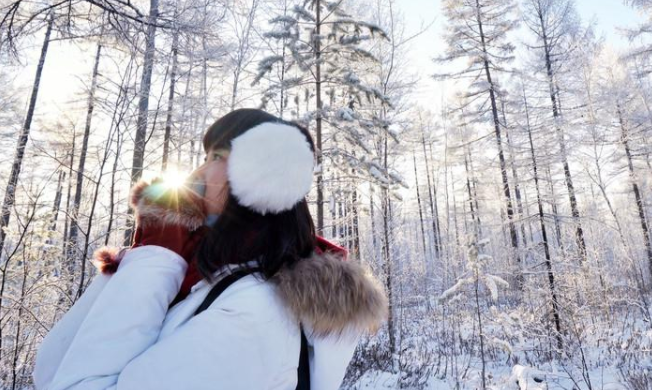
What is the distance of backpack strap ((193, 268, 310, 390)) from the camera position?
81 cm

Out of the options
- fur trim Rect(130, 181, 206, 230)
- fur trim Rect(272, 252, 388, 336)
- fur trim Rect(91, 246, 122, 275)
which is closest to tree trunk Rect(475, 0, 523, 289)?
fur trim Rect(272, 252, 388, 336)

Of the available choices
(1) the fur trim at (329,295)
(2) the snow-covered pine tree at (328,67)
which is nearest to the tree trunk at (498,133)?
(2) the snow-covered pine tree at (328,67)

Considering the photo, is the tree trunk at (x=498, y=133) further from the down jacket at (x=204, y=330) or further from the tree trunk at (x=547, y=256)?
the down jacket at (x=204, y=330)

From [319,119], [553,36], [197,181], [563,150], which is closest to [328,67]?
[319,119]

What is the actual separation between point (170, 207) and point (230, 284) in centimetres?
30

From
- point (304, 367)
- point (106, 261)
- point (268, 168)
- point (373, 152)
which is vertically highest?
point (373, 152)

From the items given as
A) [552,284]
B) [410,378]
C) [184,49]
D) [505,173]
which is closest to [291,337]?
[184,49]

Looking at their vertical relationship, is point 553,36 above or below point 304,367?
above

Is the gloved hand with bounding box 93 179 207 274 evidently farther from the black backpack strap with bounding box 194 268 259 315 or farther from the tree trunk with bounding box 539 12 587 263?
the tree trunk with bounding box 539 12 587 263

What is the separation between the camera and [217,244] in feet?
2.96

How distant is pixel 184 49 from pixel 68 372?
2.94m

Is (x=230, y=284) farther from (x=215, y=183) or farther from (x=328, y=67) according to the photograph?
(x=328, y=67)

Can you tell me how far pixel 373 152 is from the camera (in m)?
9.56

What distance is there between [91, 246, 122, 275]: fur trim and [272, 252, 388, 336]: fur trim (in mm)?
486
